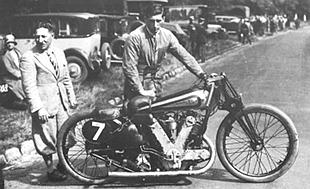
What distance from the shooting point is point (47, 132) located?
14.5ft

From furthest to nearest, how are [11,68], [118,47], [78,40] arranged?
1. [118,47]
2. [78,40]
3. [11,68]

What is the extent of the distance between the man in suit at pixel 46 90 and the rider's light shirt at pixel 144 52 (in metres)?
0.60

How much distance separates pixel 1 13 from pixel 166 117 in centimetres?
210

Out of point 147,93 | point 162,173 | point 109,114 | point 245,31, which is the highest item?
point 245,31

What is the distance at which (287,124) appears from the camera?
419 centimetres

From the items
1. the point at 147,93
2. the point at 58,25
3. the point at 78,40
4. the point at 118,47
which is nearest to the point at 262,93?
the point at 118,47

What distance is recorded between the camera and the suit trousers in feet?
14.5

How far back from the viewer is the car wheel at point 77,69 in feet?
26.0

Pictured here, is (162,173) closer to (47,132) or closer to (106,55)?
(47,132)

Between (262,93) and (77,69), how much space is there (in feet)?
9.79

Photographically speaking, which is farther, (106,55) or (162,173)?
(106,55)

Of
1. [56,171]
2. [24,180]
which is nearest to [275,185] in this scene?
[56,171]

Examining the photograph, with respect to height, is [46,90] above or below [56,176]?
above

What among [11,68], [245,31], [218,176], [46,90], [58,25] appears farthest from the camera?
[245,31]
